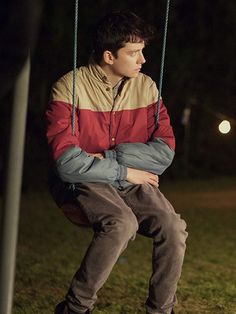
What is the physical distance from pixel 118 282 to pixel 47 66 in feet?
58.0

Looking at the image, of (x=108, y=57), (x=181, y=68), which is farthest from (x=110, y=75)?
(x=181, y=68)

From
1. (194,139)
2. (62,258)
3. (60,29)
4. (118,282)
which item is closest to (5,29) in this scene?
(118,282)

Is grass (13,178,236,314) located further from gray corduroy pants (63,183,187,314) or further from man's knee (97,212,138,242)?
man's knee (97,212,138,242)

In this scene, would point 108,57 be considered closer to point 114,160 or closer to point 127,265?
point 114,160

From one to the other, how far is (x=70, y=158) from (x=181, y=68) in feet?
75.8

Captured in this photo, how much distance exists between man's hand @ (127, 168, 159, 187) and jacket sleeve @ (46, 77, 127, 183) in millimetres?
37

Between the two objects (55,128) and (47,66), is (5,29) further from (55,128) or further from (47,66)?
(47,66)

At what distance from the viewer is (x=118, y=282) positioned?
6.82 meters

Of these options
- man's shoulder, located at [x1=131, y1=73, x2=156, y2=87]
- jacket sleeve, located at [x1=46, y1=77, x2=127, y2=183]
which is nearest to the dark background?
man's shoulder, located at [x1=131, y1=73, x2=156, y2=87]

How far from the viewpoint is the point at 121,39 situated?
4086 millimetres

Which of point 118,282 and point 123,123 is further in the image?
point 118,282

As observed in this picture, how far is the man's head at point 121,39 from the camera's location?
4082 millimetres

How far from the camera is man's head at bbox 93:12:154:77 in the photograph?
13.4 ft

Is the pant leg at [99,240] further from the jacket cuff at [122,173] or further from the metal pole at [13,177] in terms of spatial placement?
the metal pole at [13,177]
